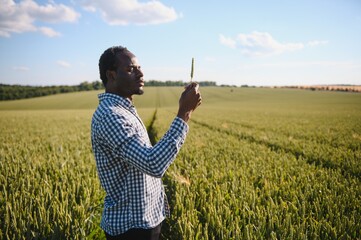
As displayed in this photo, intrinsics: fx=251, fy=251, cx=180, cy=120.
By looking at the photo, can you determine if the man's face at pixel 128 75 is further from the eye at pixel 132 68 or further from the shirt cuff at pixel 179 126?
the shirt cuff at pixel 179 126

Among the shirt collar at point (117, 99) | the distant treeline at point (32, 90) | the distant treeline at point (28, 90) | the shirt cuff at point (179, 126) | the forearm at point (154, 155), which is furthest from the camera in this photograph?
the distant treeline at point (32, 90)

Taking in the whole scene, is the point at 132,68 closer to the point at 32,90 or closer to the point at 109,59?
the point at 109,59

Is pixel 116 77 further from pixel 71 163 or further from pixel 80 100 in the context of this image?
pixel 80 100

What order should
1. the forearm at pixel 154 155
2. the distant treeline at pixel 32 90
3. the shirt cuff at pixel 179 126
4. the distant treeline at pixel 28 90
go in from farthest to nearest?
the distant treeline at pixel 32 90
the distant treeline at pixel 28 90
the shirt cuff at pixel 179 126
the forearm at pixel 154 155

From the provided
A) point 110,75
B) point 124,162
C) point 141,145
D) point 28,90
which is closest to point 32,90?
point 28,90

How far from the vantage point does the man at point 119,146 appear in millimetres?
1865

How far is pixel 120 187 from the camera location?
2.13 metres

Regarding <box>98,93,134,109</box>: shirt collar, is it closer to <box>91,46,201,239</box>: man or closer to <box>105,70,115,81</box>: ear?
<box>91,46,201,239</box>: man

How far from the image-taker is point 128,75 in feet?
7.00

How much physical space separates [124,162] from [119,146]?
33 centimetres

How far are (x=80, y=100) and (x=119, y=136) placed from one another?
8252 cm

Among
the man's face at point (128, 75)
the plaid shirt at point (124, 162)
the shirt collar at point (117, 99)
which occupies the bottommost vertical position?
the plaid shirt at point (124, 162)

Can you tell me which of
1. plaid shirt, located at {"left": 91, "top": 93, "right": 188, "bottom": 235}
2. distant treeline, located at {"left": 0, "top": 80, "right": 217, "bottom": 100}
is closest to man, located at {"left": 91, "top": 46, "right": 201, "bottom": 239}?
plaid shirt, located at {"left": 91, "top": 93, "right": 188, "bottom": 235}

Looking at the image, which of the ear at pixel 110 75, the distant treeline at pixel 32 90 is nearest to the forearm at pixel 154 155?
the ear at pixel 110 75
